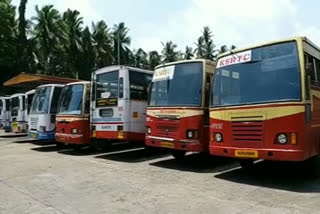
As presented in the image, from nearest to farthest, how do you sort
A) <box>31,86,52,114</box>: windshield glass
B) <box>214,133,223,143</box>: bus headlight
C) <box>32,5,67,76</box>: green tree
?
<box>214,133,223,143</box>: bus headlight < <box>31,86,52,114</box>: windshield glass < <box>32,5,67,76</box>: green tree

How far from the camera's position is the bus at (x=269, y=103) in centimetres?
781

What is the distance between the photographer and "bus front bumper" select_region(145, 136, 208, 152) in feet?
32.5

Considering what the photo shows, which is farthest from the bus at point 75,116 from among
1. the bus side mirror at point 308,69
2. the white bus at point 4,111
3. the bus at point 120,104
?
the white bus at point 4,111

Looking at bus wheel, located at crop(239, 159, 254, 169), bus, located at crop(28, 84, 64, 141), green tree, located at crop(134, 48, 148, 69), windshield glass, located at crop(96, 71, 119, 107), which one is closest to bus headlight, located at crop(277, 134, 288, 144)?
bus wheel, located at crop(239, 159, 254, 169)

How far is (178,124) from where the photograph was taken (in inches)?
403

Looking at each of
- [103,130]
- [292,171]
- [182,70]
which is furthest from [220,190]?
[103,130]

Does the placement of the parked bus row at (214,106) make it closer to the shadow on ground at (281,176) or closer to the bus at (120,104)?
the bus at (120,104)

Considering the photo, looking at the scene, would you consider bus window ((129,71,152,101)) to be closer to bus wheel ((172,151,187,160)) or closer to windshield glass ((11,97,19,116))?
bus wheel ((172,151,187,160))

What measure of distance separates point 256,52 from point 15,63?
41.2 metres

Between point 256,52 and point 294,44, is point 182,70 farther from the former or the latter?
point 294,44

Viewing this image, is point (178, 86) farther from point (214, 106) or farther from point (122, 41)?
Answer: point (122, 41)

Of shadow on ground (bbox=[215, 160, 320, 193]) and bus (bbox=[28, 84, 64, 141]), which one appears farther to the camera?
bus (bbox=[28, 84, 64, 141])

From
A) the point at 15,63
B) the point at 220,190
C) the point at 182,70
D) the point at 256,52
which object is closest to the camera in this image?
the point at 220,190

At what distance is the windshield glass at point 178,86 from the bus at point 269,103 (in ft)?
3.33
